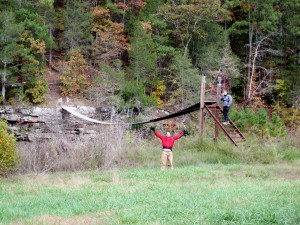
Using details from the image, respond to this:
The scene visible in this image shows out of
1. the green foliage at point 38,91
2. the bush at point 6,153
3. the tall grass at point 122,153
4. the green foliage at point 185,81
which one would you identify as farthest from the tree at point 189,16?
the bush at point 6,153

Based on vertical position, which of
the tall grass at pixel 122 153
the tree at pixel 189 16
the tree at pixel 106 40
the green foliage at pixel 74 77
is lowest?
the tall grass at pixel 122 153

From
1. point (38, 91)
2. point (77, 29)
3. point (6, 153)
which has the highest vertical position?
point (77, 29)

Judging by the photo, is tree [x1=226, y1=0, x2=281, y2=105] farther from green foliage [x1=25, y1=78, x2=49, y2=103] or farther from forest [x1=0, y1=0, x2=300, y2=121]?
green foliage [x1=25, y1=78, x2=49, y2=103]

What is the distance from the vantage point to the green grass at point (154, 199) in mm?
6062

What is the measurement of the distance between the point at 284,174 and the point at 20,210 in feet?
26.2

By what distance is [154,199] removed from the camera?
7.64m

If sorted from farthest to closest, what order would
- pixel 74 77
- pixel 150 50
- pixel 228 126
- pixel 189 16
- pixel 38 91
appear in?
pixel 189 16 < pixel 150 50 < pixel 74 77 < pixel 38 91 < pixel 228 126

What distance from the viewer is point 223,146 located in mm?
16234

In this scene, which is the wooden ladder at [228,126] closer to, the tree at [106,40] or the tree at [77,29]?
the tree at [106,40]

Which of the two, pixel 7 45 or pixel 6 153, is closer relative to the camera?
pixel 6 153

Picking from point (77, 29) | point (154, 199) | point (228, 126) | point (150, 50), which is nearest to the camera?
point (154, 199)

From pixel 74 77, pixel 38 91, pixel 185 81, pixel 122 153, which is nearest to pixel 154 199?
pixel 122 153

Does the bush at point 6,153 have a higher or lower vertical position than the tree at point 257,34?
lower

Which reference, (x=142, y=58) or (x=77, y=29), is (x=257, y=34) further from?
(x=77, y=29)
